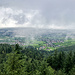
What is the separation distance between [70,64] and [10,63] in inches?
731

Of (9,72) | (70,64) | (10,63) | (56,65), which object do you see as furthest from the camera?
(56,65)

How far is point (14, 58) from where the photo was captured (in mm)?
7922

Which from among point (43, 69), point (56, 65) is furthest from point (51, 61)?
point (43, 69)

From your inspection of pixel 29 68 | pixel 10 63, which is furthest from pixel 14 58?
pixel 29 68

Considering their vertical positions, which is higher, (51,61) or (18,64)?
(18,64)

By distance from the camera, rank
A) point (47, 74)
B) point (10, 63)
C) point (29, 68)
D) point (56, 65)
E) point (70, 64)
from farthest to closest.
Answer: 1. point (56, 65)
2. point (70, 64)
3. point (29, 68)
4. point (47, 74)
5. point (10, 63)

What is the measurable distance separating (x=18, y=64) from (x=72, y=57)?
60.4 feet

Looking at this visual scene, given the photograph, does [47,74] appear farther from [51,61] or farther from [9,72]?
[51,61]

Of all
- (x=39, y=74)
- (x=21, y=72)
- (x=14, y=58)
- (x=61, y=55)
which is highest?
(x=14, y=58)

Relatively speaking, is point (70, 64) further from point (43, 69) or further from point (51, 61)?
point (43, 69)

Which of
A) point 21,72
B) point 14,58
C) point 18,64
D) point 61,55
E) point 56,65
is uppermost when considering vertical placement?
point 14,58

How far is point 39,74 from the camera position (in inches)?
434

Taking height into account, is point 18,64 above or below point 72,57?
above

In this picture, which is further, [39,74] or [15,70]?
[39,74]
